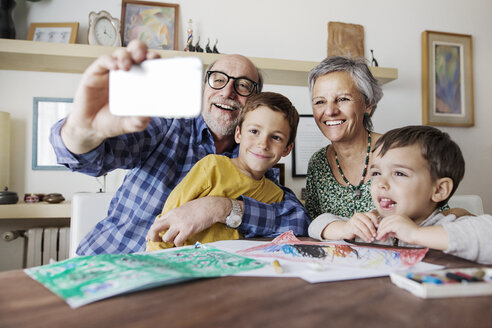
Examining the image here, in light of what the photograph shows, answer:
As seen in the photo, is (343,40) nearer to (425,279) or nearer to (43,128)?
(43,128)

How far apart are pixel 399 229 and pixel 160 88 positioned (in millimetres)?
626

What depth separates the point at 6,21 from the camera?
2523 millimetres

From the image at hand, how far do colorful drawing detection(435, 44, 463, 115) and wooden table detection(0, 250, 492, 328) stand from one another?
130 inches

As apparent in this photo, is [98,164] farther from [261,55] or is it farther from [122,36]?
[261,55]

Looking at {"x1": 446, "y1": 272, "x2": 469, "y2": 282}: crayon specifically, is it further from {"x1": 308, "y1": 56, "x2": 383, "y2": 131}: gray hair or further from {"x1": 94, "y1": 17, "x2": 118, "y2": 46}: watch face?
{"x1": 94, "y1": 17, "x2": 118, "y2": 46}: watch face

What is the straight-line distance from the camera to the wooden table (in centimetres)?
44

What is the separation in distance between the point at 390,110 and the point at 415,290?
3007 millimetres

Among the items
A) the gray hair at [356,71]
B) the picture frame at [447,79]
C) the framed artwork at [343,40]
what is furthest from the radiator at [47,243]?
the picture frame at [447,79]

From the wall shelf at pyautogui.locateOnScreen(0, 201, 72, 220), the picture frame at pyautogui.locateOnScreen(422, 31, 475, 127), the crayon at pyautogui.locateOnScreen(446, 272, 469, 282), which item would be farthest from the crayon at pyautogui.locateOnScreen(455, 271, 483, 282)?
the picture frame at pyautogui.locateOnScreen(422, 31, 475, 127)

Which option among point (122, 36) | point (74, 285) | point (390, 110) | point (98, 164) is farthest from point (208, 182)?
point (390, 110)

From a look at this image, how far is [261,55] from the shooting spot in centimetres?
306

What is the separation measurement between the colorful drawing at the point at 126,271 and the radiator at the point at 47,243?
2.16 meters

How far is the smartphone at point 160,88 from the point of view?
51 cm

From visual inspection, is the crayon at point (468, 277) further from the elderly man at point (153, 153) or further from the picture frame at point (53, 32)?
the picture frame at point (53, 32)
